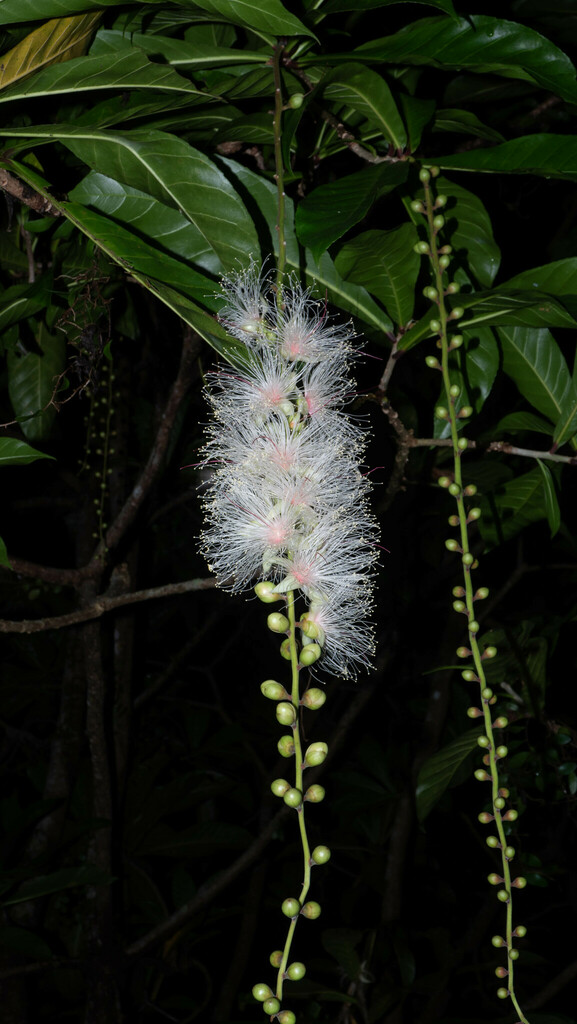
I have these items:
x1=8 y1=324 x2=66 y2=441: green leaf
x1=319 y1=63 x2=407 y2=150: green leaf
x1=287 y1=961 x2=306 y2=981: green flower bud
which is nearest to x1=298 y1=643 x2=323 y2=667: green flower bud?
x1=287 y1=961 x2=306 y2=981: green flower bud

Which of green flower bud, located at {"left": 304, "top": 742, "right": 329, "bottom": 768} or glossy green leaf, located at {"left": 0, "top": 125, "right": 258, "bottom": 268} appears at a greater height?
glossy green leaf, located at {"left": 0, "top": 125, "right": 258, "bottom": 268}

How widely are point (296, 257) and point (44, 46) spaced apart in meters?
0.37

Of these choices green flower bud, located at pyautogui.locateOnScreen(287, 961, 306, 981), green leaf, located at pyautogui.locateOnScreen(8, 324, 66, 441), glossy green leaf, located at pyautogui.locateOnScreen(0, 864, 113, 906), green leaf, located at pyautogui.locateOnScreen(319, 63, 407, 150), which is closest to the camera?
green flower bud, located at pyautogui.locateOnScreen(287, 961, 306, 981)

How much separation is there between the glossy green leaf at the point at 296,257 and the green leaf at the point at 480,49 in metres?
0.18

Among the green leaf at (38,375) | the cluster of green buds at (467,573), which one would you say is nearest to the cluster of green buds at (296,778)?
the cluster of green buds at (467,573)

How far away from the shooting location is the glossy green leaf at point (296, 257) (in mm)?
960

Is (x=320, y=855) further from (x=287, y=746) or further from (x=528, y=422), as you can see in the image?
(x=528, y=422)

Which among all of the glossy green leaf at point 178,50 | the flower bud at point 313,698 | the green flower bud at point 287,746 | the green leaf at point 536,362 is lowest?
the green flower bud at point 287,746

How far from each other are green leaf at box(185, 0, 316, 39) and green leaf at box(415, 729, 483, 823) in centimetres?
102

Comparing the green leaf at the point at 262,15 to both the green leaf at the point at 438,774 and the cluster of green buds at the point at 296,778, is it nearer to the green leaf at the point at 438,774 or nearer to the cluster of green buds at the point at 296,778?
the cluster of green buds at the point at 296,778

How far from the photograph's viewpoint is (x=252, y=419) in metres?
0.82

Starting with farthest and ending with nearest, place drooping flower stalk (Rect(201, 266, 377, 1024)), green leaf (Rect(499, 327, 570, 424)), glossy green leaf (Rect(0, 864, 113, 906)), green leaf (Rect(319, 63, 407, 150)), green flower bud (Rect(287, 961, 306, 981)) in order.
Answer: glossy green leaf (Rect(0, 864, 113, 906))
green leaf (Rect(499, 327, 570, 424))
green leaf (Rect(319, 63, 407, 150))
drooping flower stalk (Rect(201, 266, 377, 1024))
green flower bud (Rect(287, 961, 306, 981))

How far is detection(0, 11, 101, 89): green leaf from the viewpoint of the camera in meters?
0.88

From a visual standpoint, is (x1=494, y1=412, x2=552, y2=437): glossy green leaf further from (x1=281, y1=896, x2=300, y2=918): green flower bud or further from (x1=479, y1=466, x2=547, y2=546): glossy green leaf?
(x1=281, y1=896, x2=300, y2=918): green flower bud
